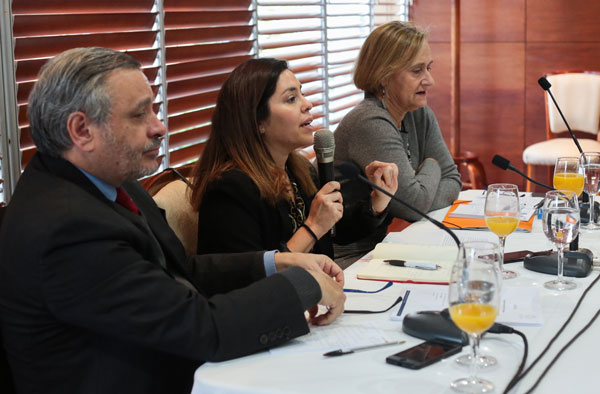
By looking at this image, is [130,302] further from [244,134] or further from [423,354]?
[244,134]

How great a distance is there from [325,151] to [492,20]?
3.72 m

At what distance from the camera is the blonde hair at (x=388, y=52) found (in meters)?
3.00

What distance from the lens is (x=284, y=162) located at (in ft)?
7.93

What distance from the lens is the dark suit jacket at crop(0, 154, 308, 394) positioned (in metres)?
1.31

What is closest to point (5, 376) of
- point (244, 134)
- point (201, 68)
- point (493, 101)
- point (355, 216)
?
point (244, 134)

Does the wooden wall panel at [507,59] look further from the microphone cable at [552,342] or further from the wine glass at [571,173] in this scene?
the microphone cable at [552,342]

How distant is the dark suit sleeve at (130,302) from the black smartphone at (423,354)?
0.24 m

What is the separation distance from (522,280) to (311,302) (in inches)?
24.9

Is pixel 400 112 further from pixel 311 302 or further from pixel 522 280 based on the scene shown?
pixel 311 302

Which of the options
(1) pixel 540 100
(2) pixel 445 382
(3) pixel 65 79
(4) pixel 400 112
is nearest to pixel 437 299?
(2) pixel 445 382

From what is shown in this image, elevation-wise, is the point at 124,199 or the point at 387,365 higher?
the point at 124,199

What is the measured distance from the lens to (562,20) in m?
5.29

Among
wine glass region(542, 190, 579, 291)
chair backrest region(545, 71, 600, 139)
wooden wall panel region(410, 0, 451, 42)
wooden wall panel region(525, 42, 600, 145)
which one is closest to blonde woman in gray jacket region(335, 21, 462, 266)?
wine glass region(542, 190, 579, 291)

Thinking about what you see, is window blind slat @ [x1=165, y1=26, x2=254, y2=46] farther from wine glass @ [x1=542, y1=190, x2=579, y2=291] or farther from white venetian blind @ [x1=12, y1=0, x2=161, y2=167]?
wine glass @ [x1=542, y1=190, x2=579, y2=291]
